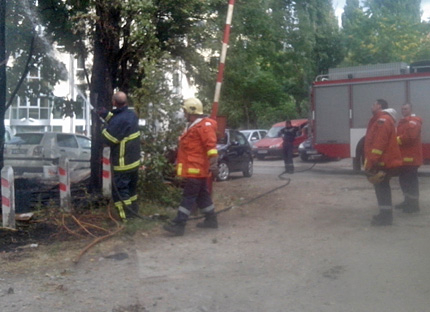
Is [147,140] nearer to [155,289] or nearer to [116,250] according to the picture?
[116,250]

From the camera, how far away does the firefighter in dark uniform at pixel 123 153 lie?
9.18 metres

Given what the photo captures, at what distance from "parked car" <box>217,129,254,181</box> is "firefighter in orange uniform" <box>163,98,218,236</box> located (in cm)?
745

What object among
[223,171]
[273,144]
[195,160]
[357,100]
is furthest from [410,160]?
[273,144]

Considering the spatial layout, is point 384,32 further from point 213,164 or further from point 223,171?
point 213,164

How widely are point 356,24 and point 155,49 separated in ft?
82.7

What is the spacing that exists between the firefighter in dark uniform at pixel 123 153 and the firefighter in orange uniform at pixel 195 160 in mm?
784

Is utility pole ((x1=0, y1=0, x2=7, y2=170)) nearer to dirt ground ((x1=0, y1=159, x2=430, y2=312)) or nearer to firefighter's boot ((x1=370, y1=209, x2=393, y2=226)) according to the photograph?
dirt ground ((x1=0, y1=159, x2=430, y2=312))

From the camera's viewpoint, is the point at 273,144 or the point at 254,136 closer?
the point at 273,144

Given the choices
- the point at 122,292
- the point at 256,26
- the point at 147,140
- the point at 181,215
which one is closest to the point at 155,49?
the point at 147,140

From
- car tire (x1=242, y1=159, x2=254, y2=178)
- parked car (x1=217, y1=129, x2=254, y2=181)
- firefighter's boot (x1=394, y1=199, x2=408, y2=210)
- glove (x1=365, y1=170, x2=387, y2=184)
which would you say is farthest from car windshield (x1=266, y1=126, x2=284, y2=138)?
glove (x1=365, y1=170, x2=387, y2=184)

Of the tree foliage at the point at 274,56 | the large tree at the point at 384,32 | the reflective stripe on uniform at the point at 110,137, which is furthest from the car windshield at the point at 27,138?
the large tree at the point at 384,32

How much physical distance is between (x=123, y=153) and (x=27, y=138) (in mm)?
9640

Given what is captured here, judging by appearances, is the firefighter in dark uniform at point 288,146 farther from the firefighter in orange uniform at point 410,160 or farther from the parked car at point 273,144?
the parked car at point 273,144

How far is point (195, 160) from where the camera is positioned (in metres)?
8.71
